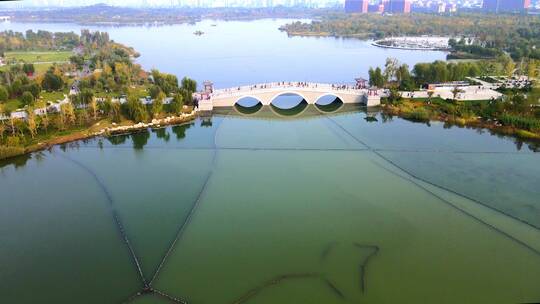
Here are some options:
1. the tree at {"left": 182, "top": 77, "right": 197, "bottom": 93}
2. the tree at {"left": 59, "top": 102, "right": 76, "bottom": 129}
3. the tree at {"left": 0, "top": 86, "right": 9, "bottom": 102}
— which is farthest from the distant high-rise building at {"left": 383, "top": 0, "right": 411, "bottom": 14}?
the tree at {"left": 59, "top": 102, "right": 76, "bottom": 129}

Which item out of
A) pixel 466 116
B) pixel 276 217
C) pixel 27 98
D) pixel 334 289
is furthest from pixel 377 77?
pixel 27 98

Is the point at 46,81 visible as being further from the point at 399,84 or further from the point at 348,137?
the point at 399,84

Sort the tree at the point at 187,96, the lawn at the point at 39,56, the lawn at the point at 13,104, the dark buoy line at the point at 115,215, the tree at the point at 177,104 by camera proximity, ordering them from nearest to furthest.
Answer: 1. the dark buoy line at the point at 115,215
2. the tree at the point at 177,104
3. the lawn at the point at 13,104
4. the tree at the point at 187,96
5. the lawn at the point at 39,56

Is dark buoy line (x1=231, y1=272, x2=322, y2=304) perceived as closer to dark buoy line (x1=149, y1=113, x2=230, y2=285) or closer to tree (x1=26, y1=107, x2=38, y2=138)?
dark buoy line (x1=149, y1=113, x2=230, y2=285)

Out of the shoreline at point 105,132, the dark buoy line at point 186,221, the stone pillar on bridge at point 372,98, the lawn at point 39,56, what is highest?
the lawn at point 39,56

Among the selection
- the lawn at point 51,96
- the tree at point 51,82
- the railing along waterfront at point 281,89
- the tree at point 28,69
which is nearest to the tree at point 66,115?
the lawn at point 51,96

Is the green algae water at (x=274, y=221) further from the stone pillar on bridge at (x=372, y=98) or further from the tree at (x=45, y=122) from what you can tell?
the stone pillar on bridge at (x=372, y=98)

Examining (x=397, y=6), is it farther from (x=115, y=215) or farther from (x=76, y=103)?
(x=115, y=215)
